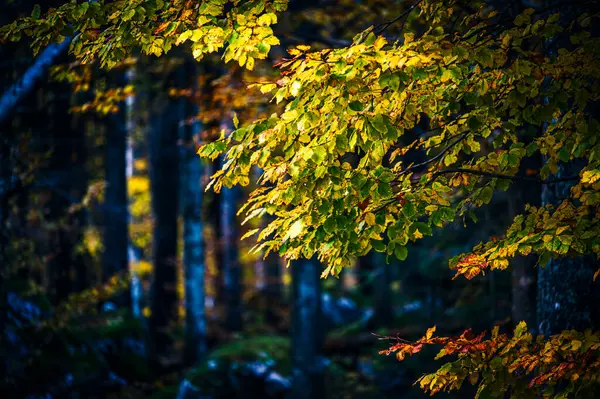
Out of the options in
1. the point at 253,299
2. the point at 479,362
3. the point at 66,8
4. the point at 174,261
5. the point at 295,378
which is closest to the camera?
the point at 479,362

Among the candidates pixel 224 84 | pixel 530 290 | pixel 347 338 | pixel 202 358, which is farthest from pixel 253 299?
pixel 530 290

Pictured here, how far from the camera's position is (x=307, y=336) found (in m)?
10.9

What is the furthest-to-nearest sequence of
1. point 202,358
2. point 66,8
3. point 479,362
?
point 202,358
point 66,8
point 479,362

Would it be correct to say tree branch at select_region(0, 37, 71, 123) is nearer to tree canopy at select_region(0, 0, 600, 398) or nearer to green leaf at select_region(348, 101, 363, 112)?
tree canopy at select_region(0, 0, 600, 398)

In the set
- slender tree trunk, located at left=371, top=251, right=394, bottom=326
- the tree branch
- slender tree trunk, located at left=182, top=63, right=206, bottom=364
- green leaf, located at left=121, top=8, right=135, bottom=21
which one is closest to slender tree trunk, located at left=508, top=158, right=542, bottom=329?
green leaf, located at left=121, top=8, right=135, bottom=21

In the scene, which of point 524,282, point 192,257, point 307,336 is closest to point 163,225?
point 192,257

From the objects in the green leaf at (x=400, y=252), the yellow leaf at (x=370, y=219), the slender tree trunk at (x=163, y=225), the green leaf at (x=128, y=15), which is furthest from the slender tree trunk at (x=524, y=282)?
the slender tree trunk at (x=163, y=225)

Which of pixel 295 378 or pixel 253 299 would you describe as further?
pixel 253 299

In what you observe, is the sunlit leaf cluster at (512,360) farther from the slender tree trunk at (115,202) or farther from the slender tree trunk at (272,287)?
the slender tree trunk at (272,287)

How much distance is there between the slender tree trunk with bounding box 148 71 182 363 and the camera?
16703mm

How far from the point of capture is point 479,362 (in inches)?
170

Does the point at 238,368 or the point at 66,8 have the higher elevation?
the point at 66,8

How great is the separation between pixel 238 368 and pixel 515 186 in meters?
6.33

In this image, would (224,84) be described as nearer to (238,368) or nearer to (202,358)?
(238,368)
